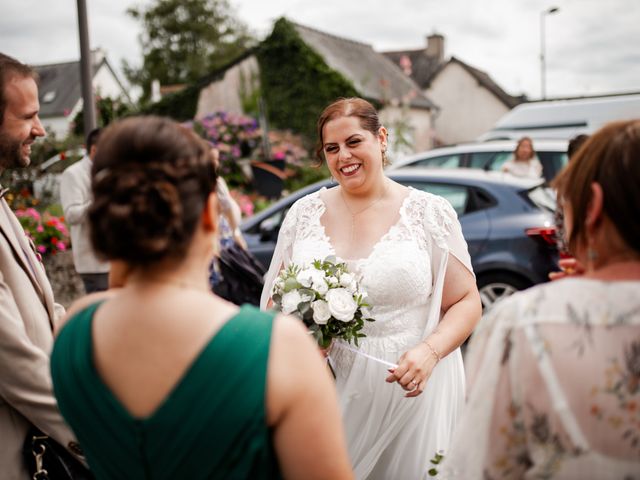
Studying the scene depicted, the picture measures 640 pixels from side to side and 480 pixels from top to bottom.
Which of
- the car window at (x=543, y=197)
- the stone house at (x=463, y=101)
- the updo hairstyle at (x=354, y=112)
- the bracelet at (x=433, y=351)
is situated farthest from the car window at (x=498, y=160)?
the stone house at (x=463, y=101)

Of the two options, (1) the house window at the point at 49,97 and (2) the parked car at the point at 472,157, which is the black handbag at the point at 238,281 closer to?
(2) the parked car at the point at 472,157

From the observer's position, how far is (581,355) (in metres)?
1.40

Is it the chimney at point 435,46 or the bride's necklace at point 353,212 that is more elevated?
the chimney at point 435,46

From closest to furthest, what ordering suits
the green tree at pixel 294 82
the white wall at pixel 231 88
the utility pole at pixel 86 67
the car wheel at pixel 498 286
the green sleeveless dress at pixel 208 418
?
1. the green sleeveless dress at pixel 208 418
2. the car wheel at pixel 498 286
3. the utility pole at pixel 86 67
4. the green tree at pixel 294 82
5. the white wall at pixel 231 88

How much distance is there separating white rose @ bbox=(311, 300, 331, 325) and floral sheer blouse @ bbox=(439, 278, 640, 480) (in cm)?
118

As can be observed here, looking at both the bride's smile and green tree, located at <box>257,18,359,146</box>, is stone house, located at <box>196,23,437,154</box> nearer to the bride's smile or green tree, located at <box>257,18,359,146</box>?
green tree, located at <box>257,18,359,146</box>

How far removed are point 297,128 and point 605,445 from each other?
77.1 ft

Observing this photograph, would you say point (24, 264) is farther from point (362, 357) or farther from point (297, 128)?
point (297, 128)

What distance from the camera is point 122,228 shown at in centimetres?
127

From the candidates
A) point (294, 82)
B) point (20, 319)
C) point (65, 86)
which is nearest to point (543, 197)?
point (20, 319)

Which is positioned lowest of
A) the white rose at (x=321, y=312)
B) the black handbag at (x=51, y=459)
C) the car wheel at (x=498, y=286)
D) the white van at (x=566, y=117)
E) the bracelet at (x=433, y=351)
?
the car wheel at (x=498, y=286)

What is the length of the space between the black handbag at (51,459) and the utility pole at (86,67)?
17.3 feet

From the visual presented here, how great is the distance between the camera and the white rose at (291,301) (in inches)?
106

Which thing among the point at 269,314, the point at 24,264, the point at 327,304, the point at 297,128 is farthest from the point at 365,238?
the point at 297,128
